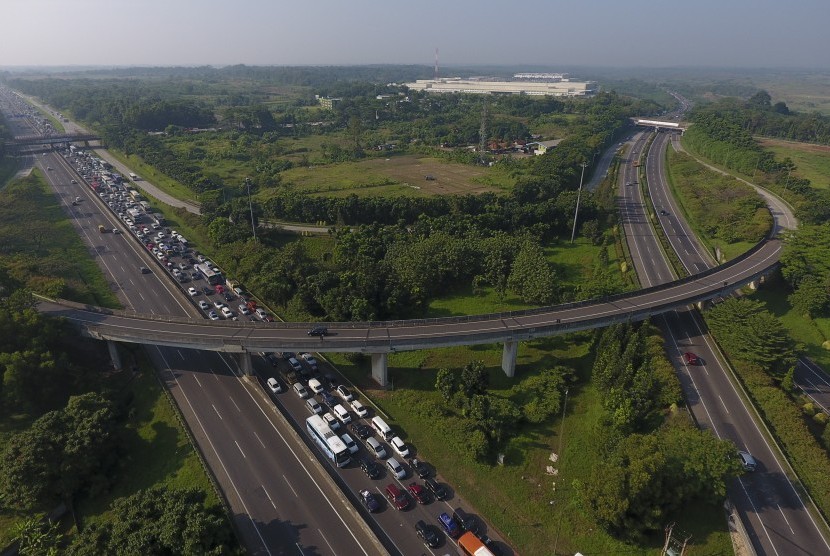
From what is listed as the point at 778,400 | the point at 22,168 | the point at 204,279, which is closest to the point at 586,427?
the point at 778,400

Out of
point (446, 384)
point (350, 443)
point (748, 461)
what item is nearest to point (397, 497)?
point (350, 443)

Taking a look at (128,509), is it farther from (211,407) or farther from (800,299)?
(800,299)

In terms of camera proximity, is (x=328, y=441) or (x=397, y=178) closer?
(x=328, y=441)

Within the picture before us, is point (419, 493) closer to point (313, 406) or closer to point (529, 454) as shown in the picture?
point (529, 454)

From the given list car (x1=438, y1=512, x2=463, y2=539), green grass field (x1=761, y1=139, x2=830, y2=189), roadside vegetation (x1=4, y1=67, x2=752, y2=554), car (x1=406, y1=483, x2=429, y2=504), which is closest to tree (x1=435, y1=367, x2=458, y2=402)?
roadside vegetation (x1=4, y1=67, x2=752, y2=554)

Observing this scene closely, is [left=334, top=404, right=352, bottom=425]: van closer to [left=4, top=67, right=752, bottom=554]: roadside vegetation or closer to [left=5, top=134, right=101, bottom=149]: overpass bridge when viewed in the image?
[left=4, top=67, right=752, bottom=554]: roadside vegetation

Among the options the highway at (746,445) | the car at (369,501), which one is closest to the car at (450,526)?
the car at (369,501)
